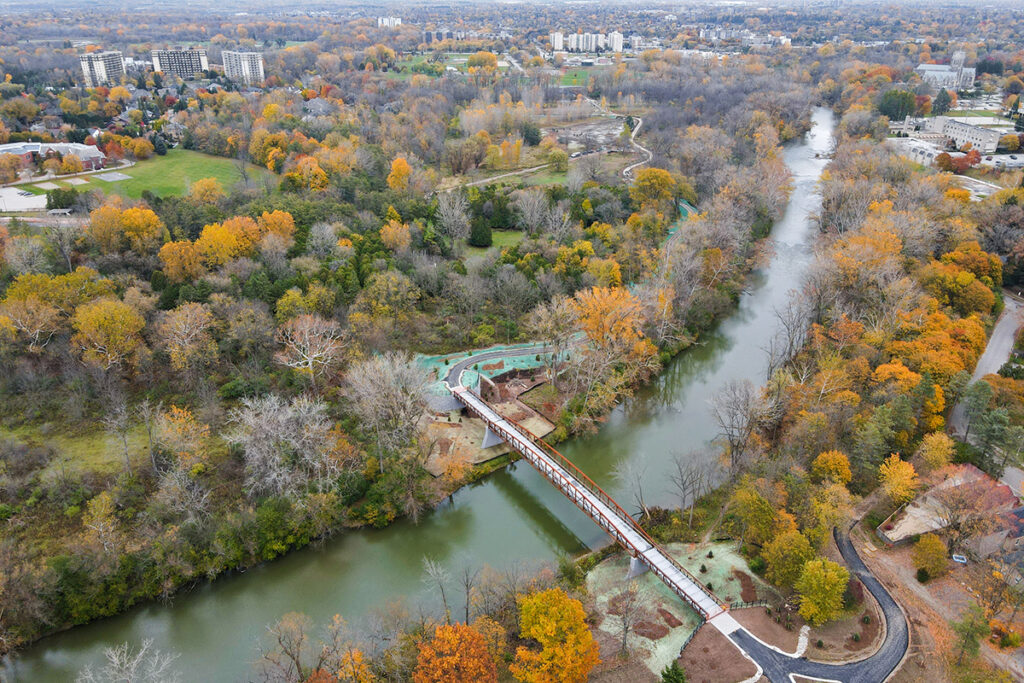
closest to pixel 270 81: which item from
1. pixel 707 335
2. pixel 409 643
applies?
pixel 707 335

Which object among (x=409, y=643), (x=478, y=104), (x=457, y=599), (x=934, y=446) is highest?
(x=478, y=104)

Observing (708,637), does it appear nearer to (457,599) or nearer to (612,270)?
(457,599)

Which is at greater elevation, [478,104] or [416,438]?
[478,104]

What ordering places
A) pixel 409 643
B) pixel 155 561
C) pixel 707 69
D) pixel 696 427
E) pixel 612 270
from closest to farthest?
pixel 409 643, pixel 155 561, pixel 696 427, pixel 612 270, pixel 707 69

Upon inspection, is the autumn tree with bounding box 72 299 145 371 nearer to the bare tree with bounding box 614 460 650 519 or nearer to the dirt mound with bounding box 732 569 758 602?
the bare tree with bounding box 614 460 650 519

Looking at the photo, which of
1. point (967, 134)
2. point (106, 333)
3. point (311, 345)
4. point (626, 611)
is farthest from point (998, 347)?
point (106, 333)
